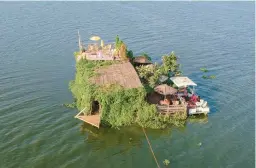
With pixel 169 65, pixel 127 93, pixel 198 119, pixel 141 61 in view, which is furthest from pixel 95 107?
pixel 198 119

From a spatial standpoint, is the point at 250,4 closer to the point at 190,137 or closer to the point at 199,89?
the point at 199,89

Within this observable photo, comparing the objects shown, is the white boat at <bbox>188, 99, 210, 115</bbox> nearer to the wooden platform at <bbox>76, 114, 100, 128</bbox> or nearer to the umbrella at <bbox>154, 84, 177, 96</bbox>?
the umbrella at <bbox>154, 84, 177, 96</bbox>

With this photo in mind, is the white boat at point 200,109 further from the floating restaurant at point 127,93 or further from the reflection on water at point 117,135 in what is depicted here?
the reflection on water at point 117,135

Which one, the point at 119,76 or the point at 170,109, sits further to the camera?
the point at 119,76

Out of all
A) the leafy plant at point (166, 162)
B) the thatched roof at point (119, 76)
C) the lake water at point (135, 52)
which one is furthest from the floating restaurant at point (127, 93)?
the leafy plant at point (166, 162)

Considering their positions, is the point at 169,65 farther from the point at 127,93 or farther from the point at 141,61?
the point at 127,93
